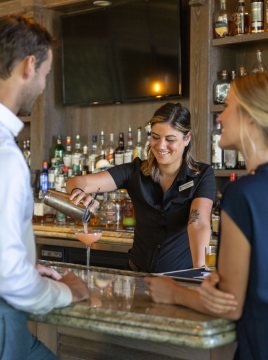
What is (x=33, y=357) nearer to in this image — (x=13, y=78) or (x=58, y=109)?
(x=13, y=78)

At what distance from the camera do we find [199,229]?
1.86m

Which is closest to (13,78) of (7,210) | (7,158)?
(7,158)

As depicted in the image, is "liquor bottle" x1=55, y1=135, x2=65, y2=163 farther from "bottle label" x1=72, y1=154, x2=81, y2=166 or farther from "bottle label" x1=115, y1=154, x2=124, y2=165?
"bottle label" x1=115, y1=154, x2=124, y2=165

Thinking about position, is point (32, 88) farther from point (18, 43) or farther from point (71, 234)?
point (71, 234)

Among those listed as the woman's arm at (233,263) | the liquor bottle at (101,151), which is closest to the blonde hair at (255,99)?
the woman's arm at (233,263)

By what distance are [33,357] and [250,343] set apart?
1.74 feet

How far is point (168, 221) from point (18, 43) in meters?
1.16

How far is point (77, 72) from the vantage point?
3.67m

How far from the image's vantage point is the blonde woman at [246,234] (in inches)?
38.3

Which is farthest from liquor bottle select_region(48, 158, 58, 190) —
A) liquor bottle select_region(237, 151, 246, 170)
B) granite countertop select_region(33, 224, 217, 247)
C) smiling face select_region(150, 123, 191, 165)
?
smiling face select_region(150, 123, 191, 165)

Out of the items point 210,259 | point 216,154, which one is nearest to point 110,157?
point 216,154

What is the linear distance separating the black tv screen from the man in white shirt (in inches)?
82.7

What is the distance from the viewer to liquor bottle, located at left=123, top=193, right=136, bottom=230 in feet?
10.4

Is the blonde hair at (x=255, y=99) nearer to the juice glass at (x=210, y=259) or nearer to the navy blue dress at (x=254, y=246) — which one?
the navy blue dress at (x=254, y=246)
